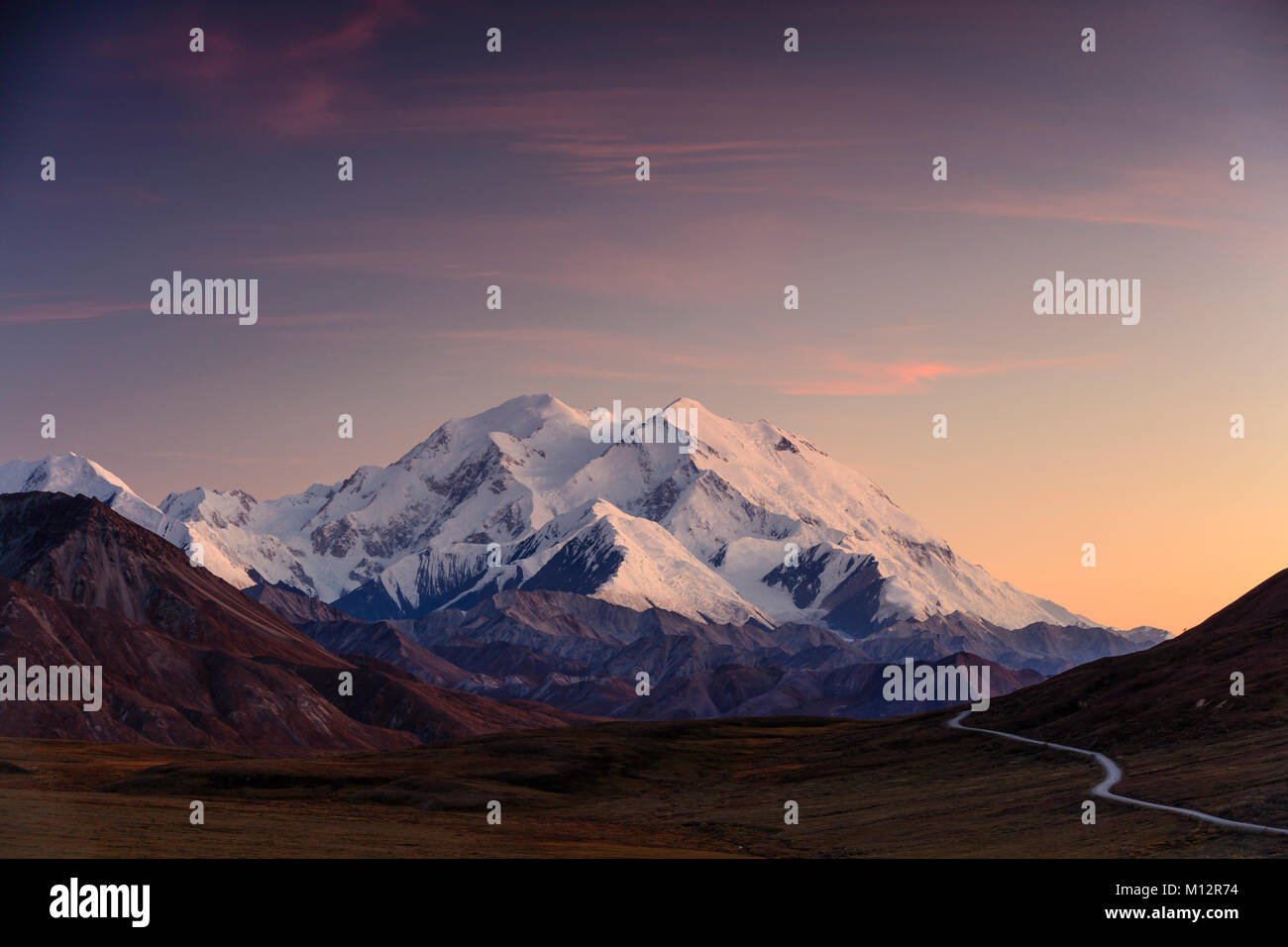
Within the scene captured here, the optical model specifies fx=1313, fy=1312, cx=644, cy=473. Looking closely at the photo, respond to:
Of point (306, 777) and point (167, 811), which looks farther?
point (306, 777)

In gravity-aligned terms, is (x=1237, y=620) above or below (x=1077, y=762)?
above

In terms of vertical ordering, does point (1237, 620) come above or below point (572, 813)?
above

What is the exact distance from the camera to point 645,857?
3553 inches

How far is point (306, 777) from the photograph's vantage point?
578 ft
